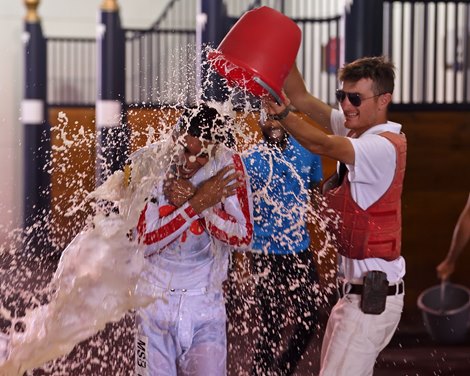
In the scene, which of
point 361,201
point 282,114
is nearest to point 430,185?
point 361,201

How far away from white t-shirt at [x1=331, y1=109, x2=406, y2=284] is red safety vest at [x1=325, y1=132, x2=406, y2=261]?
0.07ft

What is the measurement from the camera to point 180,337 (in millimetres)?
3627

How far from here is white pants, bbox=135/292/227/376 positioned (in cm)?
362

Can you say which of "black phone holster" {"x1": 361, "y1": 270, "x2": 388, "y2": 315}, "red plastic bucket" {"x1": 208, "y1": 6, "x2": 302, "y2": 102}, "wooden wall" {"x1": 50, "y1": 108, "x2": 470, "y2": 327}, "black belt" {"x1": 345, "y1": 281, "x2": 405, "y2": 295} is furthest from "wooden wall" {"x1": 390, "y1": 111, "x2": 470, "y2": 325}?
"red plastic bucket" {"x1": 208, "y1": 6, "x2": 302, "y2": 102}

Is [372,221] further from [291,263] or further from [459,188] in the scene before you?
[459,188]

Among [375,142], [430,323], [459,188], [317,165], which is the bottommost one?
[430,323]

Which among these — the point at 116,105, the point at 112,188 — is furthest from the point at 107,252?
the point at 116,105

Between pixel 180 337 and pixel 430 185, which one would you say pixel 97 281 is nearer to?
pixel 180 337

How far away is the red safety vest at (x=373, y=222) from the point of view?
11.8ft

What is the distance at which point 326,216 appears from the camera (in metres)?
3.82

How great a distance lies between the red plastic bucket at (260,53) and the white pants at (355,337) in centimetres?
84

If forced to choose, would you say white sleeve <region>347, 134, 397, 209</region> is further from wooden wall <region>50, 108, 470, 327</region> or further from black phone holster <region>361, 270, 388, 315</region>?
wooden wall <region>50, 108, 470, 327</region>

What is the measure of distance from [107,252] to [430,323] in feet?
11.4

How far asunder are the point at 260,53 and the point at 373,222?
28.6 inches
